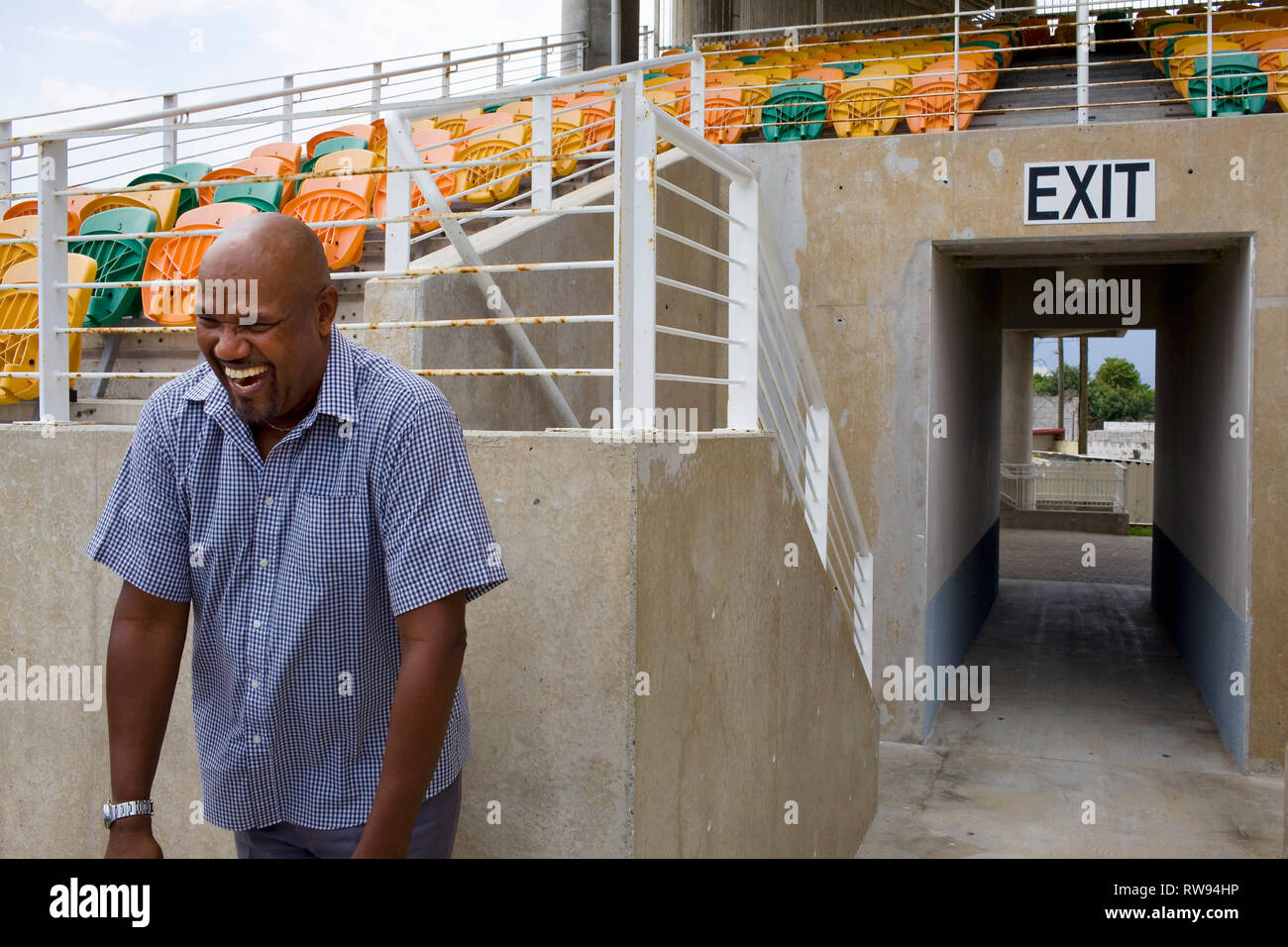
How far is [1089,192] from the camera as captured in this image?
793 cm

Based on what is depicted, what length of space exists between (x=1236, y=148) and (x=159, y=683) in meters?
7.76

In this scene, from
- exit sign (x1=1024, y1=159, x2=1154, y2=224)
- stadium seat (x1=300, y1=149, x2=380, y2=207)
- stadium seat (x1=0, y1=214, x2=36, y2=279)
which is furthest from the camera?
→ exit sign (x1=1024, y1=159, x2=1154, y2=224)

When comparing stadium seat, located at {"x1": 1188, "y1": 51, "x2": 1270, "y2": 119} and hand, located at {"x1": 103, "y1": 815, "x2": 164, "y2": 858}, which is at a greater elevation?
stadium seat, located at {"x1": 1188, "y1": 51, "x2": 1270, "y2": 119}

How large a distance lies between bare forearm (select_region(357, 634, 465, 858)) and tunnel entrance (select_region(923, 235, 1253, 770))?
6.84m

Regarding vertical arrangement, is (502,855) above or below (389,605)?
below

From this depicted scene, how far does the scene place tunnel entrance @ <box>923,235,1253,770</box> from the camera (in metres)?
8.31

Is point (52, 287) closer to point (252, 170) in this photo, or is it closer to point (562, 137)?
point (562, 137)

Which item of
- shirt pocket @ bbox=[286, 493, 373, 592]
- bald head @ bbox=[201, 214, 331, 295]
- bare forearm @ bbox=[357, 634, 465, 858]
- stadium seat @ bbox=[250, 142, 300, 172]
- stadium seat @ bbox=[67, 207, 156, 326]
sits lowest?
bare forearm @ bbox=[357, 634, 465, 858]

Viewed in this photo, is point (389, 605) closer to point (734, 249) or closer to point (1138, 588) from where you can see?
point (734, 249)

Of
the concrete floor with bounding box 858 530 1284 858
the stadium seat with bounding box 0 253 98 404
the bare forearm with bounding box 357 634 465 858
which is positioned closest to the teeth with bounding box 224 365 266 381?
the bare forearm with bounding box 357 634 465 858

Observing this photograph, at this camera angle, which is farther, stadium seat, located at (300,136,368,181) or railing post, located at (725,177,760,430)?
stadium seat, located at (300,136,368,181)

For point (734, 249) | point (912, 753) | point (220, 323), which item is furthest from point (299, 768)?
point (912, 753)

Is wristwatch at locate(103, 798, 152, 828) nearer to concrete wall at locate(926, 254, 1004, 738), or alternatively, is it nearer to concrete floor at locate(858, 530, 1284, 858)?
concrete floor at locate(858, 530, 1284, 858)

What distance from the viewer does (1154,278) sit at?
1344 cm
